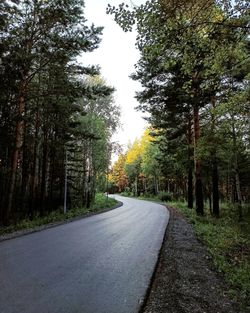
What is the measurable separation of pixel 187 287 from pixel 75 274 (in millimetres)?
2282

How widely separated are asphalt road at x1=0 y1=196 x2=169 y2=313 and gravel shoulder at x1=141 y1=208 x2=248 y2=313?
259 millimetres

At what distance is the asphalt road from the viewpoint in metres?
4.88

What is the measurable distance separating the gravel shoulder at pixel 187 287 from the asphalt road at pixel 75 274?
0.26 meters

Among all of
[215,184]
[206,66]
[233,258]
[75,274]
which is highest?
[206,66]

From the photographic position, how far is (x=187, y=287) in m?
5.74

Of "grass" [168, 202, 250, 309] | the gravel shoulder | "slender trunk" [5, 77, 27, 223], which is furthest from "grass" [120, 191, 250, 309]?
"slender trunk" [5, 77, 27, 223]

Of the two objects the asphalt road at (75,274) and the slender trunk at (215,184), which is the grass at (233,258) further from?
the slender trunk at (215,184)

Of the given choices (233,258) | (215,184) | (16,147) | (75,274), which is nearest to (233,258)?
(233,258)

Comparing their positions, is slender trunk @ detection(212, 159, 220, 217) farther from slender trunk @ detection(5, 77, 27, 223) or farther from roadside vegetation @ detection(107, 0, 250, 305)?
slender trunk @ detection(5, 77, 27, 223)

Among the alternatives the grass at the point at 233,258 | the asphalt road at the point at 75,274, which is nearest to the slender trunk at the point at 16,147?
the asphalt road at the point at 75,274

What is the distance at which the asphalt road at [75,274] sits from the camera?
4.88 meters

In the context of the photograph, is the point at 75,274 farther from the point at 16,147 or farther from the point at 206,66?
the point at 16,147

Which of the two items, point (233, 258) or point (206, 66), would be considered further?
point (233, 258)

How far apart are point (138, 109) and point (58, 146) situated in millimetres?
6827
